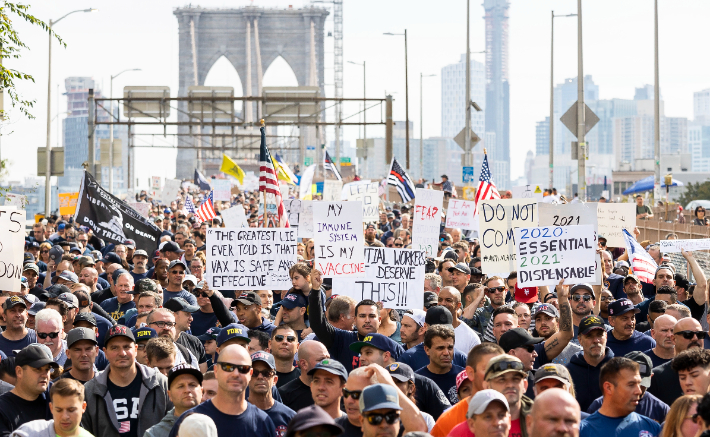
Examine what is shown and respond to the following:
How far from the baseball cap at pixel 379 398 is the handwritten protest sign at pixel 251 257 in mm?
5701

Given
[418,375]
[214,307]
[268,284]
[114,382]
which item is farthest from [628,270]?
[114,382]

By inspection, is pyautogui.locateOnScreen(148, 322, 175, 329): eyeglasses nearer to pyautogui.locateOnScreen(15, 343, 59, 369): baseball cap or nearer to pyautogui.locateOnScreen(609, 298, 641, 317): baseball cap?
pyautogui.locateOnScreen(15, 343, 59, 369): baseball cap

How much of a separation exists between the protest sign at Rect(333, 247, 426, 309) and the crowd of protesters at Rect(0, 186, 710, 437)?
0.18 meters

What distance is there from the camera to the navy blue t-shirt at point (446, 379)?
23.7ft

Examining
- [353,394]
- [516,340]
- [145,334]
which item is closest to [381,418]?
[353,394]

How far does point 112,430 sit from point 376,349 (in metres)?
1.99

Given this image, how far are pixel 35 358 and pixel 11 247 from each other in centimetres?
382

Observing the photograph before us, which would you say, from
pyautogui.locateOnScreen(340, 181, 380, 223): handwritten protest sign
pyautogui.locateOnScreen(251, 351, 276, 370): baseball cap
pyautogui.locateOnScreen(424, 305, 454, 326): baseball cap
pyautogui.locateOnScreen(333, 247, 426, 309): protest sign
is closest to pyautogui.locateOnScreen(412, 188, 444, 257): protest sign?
pyautogui.locateOnScreen(340, 181, 380, 223): handwritten protest sign

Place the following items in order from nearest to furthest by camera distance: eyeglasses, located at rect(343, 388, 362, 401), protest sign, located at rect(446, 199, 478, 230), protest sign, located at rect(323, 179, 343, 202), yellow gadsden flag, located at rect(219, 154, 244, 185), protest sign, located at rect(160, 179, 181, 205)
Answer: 1. eyeglasses, located at rect(343, 388, 362, 401)
2. protest sign, located at rect(446, 199, 478, 230)
3. protest sign, located at rect(323, 179, 343, 202)
4. yellow gadsden flag, located at rect(219, 154, 244, 185)
5. protest sign, located at rect(160, 179, 181, 205)

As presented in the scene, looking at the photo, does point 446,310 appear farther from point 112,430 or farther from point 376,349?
point 112,430

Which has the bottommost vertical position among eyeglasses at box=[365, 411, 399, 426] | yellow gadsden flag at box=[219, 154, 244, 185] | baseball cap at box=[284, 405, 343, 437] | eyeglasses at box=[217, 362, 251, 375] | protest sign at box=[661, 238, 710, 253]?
eyeglasses at box=[365, 411, 399, 426]

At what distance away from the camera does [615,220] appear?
15875mm

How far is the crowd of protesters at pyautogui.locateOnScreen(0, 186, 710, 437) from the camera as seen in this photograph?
5.56m

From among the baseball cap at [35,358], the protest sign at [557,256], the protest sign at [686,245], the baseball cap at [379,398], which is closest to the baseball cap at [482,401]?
the baseball cap at [379,398]
